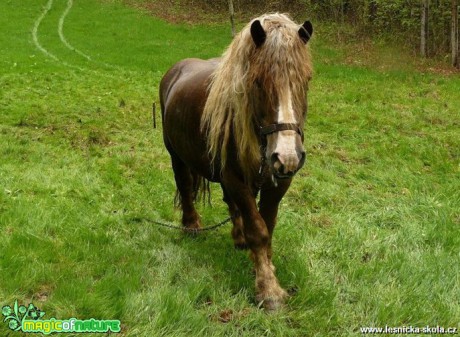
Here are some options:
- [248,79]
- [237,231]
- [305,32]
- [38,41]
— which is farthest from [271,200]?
[38,41]

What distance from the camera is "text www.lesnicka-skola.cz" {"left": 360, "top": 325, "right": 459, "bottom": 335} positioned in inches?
127

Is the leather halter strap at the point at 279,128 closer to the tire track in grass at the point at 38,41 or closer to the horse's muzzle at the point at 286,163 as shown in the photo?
the horse's muzzle at the point at 286,163

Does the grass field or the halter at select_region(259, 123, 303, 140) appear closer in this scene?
the halter at select_region(259, 123, 303, 140)

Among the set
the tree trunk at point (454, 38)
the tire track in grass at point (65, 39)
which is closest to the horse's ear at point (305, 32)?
the tire track in grass at point (65, 39)

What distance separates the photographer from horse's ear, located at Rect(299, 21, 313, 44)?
321 cm

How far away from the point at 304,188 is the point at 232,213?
216 centimetres

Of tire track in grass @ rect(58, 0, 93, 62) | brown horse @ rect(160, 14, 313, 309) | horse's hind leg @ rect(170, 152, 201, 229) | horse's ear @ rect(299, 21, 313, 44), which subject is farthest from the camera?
tire track in grass @ rect(58, 0, 93, 62)

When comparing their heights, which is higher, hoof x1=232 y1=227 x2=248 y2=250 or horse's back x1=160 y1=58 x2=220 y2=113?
horse's back x1=160 y1=58 x2=220 y2=113

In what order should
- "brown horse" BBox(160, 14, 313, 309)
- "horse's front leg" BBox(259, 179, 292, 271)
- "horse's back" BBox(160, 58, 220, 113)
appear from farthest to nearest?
"horse's back" BBox(160, 58, 220, 113)
"horse's front leg" BBox(259, 179, 292, 271)
"brown horse" BBox(160, 14, 313, 309)

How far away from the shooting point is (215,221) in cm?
556

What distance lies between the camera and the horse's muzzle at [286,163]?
2852 millimetres

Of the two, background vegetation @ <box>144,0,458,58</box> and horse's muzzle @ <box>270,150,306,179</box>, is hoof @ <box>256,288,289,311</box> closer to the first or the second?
horse's muzzle @ <box>270,150,306,179</box>

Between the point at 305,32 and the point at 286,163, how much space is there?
1006mm

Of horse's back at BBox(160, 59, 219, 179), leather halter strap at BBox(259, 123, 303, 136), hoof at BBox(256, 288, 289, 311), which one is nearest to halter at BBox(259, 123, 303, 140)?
→ leather halter strap at BBox(259, 123, 303, 136)
